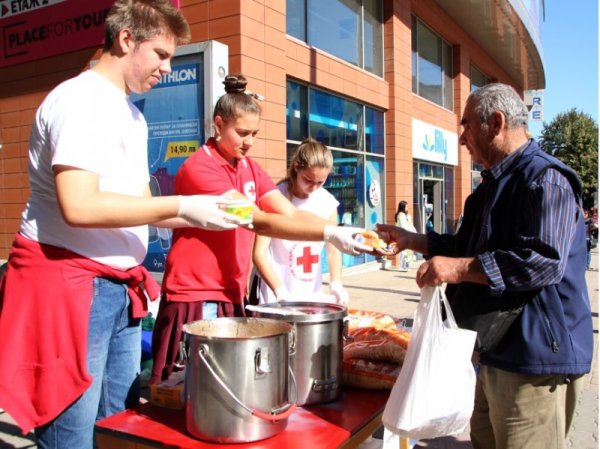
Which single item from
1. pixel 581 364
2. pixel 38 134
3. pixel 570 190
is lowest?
pixel 581 364

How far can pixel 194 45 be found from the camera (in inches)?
265

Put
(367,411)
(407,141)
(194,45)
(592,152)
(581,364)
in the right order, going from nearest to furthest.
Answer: (367,411) < (581,364) < (194,45) < (407,141) < (592,152)

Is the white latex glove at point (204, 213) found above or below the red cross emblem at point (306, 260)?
above

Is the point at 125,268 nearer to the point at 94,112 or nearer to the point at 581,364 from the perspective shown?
the point at 94,112

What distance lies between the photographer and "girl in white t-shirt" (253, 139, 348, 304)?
3115mm

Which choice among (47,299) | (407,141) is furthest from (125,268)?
(407,141)

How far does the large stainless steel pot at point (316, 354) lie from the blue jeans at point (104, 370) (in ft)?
1.67

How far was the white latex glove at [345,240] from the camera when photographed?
225 cm

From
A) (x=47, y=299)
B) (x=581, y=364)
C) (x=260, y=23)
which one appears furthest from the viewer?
(x=260, y=23)

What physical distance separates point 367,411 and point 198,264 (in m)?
0.86

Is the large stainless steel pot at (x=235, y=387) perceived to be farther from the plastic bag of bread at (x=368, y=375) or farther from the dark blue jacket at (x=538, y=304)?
the dark blue jacket at (x=538, y=304)

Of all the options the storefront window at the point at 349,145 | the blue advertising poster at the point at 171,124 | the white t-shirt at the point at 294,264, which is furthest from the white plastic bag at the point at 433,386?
the storefront window at the point at 349,145

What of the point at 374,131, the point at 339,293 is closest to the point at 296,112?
the point at 374,131

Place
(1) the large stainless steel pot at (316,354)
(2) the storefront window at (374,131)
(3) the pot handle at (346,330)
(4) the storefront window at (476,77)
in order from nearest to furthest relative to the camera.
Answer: (1) the large stainless steel pot at (316,354) → (3) the pot handle at (346,330) → (2) the storefront window at (374,131) → (4) the storefront window at (476,77)
